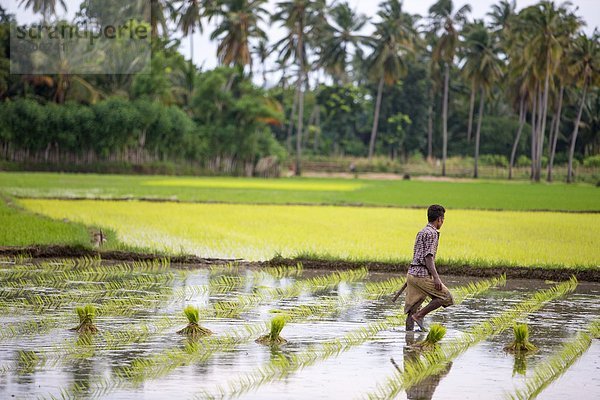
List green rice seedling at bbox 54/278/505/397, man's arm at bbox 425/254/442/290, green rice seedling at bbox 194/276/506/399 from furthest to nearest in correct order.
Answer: man's arm at bbox 425/254/442/290
green rice seedling at bbox 54/278/505/397
green rice seedling at bbox 194/276/506/399

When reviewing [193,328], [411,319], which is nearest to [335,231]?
[411,319]

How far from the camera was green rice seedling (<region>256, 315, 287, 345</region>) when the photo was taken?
300 inches

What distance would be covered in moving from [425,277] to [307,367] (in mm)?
1742

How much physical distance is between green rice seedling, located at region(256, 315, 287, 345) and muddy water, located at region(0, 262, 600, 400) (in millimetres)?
95

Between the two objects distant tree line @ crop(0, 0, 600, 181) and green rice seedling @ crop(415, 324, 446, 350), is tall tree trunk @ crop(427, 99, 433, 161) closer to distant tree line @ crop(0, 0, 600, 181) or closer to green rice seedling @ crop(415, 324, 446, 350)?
distant tree line @ crop(0, 0, 600, 181)

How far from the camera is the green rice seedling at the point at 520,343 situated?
7414mm

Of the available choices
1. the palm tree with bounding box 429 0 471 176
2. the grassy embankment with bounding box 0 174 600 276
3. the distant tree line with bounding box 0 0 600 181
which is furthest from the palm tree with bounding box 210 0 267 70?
the grassy embankment with bounding box 0 174 600 276

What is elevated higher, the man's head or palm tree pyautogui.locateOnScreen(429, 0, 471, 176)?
palm tree pyautogui.locateOnScreen(429, 0, 471, 176)

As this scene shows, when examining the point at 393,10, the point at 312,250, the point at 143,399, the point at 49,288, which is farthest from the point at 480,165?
the point at 143,399

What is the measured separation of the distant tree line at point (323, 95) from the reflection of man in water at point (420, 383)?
42.6 meters

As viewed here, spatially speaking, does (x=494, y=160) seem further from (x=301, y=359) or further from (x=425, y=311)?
(x=301, y=359)

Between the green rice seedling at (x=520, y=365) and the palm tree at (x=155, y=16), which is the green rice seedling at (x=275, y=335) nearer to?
the green rice seedling at (x=520, y=365)

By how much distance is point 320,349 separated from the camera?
750 cm

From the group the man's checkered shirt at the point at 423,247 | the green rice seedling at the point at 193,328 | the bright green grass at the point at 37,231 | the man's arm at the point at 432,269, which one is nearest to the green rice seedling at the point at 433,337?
the man's arm at the point at 432,269
